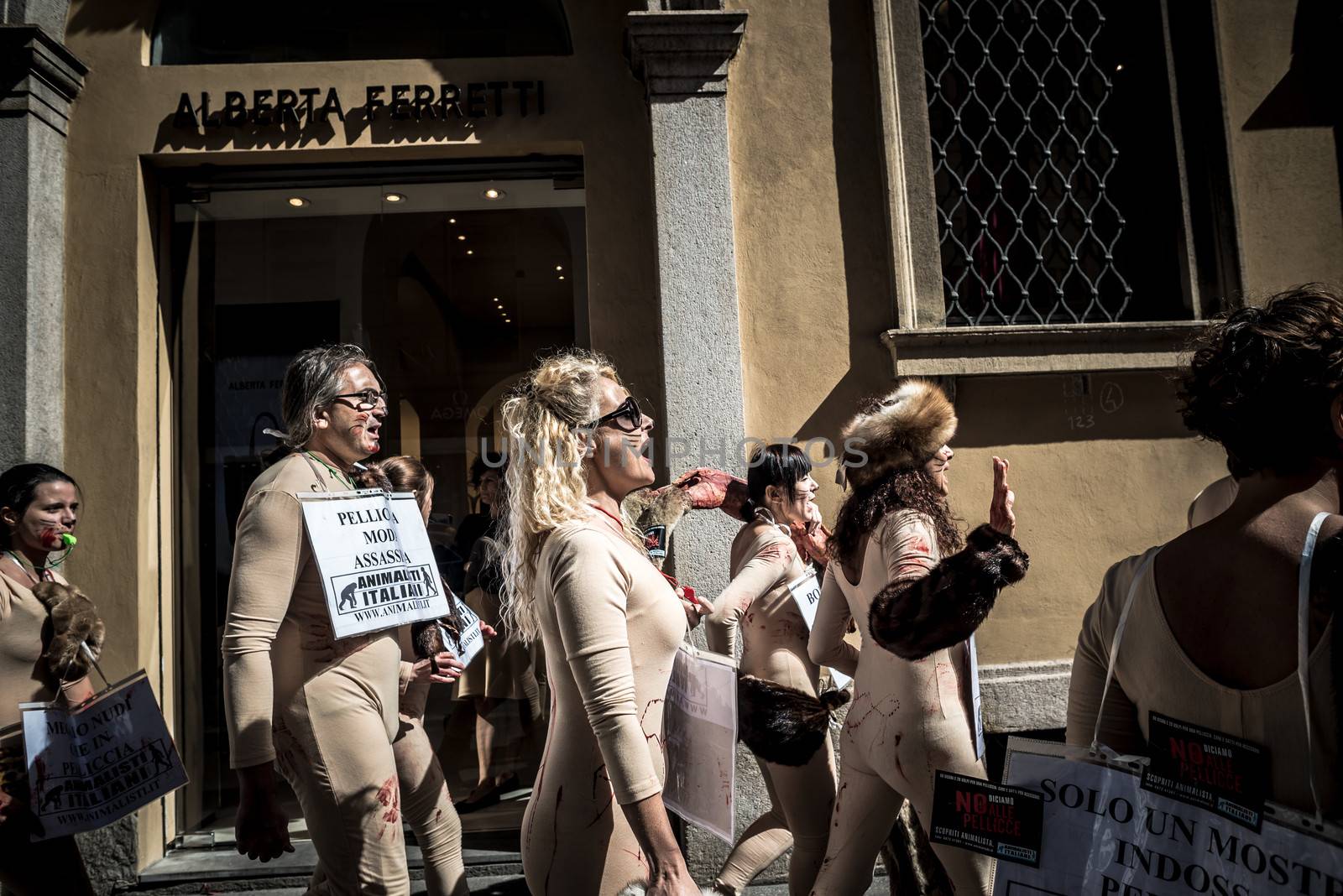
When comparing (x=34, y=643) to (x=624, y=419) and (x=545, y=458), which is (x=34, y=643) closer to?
(x=545, y=458)

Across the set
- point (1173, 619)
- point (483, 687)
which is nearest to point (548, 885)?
point (1173, 619)

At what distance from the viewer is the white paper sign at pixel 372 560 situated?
2.93 m

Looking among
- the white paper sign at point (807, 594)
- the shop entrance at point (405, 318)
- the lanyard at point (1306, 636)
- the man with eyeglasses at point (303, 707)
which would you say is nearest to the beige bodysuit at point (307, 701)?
the man with eyeglasses at point (303, 707)

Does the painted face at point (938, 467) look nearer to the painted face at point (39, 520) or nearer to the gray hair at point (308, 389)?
the gray hair at point (308, 389)

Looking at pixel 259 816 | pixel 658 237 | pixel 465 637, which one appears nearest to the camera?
pixel 259 816

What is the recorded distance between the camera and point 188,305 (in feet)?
18.2

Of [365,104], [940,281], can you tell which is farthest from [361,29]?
[940,281]

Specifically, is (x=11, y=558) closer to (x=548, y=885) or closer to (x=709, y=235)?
(x=548, y=885)

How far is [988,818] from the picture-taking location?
1826 mm

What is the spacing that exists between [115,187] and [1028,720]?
5.51m

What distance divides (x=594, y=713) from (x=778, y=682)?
1717 mm

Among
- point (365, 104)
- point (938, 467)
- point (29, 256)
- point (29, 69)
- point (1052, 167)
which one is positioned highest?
point (29, 69)

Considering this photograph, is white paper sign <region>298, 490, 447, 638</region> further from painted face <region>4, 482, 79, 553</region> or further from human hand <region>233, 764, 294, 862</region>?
painted face <region>4, 482, 79, 553</region>

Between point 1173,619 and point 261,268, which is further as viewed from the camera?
point 261,268
